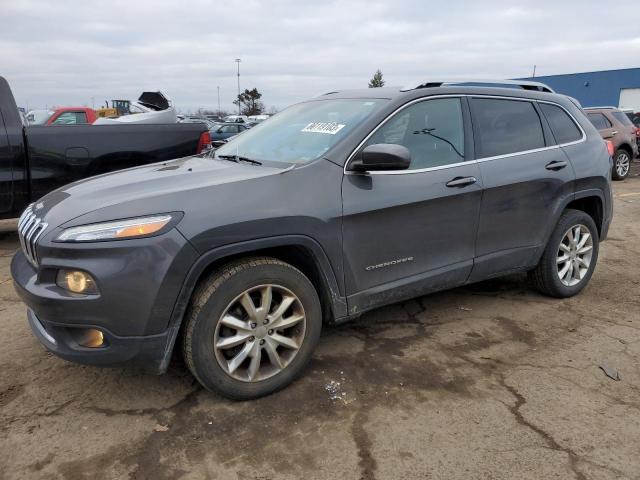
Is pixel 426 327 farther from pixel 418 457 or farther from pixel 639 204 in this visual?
pixel 639 204

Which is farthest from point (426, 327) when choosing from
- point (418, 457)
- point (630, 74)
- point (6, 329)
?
point (630, 74)

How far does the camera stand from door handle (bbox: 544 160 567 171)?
159 inches

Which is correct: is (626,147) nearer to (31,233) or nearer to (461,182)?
(461,182)

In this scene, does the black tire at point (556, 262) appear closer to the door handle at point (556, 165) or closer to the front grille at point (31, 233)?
the door handle at point (556, 165)

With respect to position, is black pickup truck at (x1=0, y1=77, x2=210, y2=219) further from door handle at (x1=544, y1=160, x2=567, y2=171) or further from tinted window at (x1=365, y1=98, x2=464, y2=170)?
door handle at (x1=544, y1=160, x2=567, y2=171)

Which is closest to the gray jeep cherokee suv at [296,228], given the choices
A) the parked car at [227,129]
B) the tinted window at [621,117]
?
the tinted window at [621,117]

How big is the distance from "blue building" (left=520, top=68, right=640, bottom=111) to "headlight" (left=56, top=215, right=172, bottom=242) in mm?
39764

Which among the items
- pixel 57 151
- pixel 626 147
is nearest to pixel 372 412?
pixel 57 151

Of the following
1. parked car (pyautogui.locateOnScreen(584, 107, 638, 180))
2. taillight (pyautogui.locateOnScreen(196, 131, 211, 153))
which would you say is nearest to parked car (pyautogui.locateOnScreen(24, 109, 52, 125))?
taillight (pyautogui.locateOnScreen(196, 131, 211, 153))

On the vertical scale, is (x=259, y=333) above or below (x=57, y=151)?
below

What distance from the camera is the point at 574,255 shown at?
175 inches

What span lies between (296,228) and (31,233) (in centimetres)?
139

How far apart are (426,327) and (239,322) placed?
1684mm

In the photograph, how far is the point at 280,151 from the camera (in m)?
3.42
